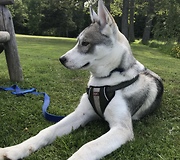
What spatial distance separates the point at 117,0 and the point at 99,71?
972 inches

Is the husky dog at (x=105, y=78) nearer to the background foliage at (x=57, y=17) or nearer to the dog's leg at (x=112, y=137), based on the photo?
the dog's leg at (x=112, y=137)

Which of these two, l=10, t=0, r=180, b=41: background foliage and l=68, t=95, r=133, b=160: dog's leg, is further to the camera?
l=10, t=0, r=180, b=41: background foliage

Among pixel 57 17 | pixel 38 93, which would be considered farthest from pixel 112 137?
pixel 57 17

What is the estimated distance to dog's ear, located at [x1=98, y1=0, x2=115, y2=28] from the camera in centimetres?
269

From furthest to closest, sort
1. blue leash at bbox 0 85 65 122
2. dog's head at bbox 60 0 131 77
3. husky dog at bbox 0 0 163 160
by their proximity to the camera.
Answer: blue leash at bbox 0 85 65 122 → dog's head at bbox 60 0 131 77 → husky dog at bbox 0 0 163 160

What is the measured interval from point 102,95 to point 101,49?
1.53 feet

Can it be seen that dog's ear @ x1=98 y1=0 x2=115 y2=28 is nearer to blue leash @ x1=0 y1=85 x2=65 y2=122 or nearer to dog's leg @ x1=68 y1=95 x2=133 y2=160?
dog's leg @ x1=68 y1=95 x2=133 y2=160

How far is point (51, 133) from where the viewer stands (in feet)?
8.18

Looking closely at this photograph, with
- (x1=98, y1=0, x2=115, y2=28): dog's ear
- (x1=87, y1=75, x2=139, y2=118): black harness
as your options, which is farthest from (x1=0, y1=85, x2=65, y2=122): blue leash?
(x1=98, y1=0, x2=115, y2=28): dog's ear

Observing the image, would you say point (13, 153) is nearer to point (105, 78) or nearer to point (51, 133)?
point (51, 133)

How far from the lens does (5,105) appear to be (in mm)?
3541

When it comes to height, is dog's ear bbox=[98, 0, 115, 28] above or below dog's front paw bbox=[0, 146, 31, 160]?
above

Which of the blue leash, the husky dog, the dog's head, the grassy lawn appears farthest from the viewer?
the blue leash

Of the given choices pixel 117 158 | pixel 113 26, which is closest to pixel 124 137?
pixel 117 158
